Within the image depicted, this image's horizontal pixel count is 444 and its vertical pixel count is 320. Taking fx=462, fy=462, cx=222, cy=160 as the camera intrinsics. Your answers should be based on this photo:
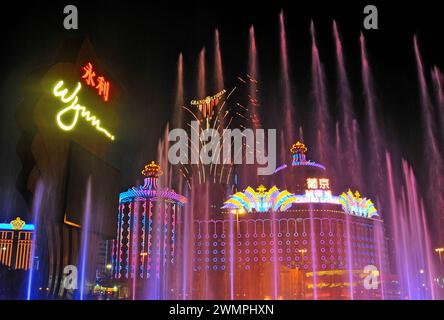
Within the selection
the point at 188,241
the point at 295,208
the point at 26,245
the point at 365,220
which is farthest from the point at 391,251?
the point at 26,245

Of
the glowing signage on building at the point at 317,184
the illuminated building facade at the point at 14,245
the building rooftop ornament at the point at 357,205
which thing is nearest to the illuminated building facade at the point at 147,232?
Result: the illuminated building facade at the point at 14,245


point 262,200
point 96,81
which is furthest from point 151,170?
point 96,81

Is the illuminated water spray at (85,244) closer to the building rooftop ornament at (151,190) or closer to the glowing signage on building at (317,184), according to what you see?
the glowing signage on building at (317,184)

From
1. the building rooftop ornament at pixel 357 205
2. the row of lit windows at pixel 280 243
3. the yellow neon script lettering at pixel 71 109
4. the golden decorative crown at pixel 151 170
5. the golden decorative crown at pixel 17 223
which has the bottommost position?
the yellow neon script lettering at pixel 71 109

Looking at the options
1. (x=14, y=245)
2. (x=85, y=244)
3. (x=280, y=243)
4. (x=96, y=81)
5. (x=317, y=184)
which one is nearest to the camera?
(x=85, y=244)

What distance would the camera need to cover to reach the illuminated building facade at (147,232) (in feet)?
186

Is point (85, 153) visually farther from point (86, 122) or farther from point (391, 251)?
point (391, 251)

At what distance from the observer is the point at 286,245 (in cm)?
5303

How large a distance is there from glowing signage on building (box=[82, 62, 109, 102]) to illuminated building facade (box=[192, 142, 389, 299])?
3599cm

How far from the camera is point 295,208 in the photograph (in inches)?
2122

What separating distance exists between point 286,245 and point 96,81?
40.8 m

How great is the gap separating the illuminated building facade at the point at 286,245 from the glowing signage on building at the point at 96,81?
35991 mm

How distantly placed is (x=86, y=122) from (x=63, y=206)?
3.17 meters

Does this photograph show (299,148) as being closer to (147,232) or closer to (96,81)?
(147,232)
